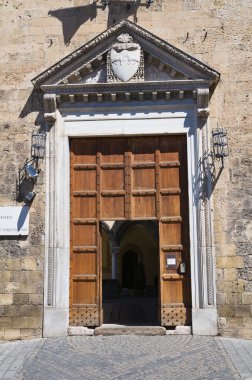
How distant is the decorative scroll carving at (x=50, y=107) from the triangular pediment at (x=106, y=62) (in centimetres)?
25

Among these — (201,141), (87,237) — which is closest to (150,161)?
(201,141)

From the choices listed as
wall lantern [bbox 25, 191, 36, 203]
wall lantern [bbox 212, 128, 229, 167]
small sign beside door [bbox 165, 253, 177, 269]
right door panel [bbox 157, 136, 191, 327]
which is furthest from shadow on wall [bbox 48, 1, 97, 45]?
small sign beside door [bbox 165, 253, 177, 269]

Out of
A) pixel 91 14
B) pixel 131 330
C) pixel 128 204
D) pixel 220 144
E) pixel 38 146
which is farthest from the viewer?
pixel 91 14

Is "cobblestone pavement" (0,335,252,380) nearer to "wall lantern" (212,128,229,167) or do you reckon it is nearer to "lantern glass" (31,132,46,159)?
Answer: "wall lantern" (212,128,229,167)

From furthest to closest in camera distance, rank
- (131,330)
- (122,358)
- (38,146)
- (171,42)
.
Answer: (171,42), (38,146), (131,330), (122,358)

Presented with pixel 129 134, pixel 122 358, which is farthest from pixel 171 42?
pixel 122 358

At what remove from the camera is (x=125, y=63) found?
28.5 ft

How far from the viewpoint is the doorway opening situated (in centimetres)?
1852

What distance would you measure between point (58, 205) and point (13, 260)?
1.29 meters

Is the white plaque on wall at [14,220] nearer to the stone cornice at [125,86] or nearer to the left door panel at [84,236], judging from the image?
the left door panel at [84,236]

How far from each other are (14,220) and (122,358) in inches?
132

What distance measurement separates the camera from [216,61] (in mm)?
8766

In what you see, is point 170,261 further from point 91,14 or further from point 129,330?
point 91,14

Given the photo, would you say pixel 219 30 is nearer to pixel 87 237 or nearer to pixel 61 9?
pixel 61 9
